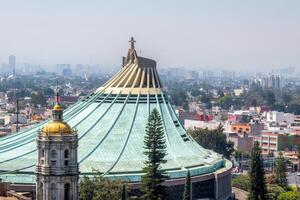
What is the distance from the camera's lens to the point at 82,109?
5578cm

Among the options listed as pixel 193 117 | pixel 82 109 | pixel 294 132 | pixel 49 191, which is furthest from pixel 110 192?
pixel 193 117

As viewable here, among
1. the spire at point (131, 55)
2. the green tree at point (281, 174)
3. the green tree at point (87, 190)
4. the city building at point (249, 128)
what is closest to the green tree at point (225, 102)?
the city building at point (249, 128)

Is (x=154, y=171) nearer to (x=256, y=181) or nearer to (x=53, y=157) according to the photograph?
(x=256, y=181)

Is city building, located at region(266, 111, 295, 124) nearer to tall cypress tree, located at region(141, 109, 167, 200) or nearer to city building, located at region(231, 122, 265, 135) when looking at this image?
city building, located at region(231, 122, 265, 135)

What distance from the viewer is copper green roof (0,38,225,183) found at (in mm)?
47906

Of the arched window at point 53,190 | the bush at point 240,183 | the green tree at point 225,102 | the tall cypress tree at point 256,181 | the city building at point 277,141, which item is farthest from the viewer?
the green tree at point 225,102

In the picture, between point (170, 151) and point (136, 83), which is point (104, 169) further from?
point (136, 83)

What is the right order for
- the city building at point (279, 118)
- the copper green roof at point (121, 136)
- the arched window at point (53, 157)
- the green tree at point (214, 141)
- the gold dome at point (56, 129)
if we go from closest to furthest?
the arched window at point (53, 157) < the gold dome at point (56, 129) < the copper green roof at point (121, 136) < the green tree at point (214, 141) < the city building at point (279, 118)

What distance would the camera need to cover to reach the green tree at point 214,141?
271 feet

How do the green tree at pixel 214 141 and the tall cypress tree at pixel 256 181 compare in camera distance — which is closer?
the tall cypress tree at pixel 256 181

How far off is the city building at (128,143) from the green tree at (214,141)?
25121mm

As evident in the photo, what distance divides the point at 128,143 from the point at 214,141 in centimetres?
3249

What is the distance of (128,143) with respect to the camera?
51.5 meters

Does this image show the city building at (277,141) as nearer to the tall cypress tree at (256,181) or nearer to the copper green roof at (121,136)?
the copper green roof at (121,136)
